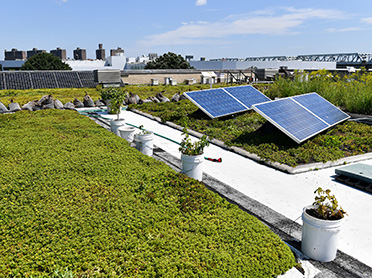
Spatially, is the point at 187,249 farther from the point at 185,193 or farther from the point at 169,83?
the point at 169,83

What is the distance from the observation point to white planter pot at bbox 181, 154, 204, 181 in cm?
685

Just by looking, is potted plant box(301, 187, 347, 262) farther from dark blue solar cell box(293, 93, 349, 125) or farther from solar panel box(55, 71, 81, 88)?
solar panel box(55, 71, 81, 88)

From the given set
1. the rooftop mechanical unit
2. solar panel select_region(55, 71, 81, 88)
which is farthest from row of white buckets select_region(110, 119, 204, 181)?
solar panel select_region(55, 71, 81, 88)

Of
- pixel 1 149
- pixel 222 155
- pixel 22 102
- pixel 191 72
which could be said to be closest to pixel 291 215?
pixel 222 155

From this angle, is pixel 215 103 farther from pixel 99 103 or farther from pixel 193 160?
pixel 99 103

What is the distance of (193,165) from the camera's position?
22.6ft

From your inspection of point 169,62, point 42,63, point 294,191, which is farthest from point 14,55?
point 294,191

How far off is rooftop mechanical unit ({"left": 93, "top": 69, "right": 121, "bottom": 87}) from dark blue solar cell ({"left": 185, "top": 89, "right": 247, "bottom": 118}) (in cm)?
1128

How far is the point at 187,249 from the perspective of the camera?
13.0 ft

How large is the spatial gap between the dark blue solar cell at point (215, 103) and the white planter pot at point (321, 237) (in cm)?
831

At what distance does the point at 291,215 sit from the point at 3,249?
4.62 metres

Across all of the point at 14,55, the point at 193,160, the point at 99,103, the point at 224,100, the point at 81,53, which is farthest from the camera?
the point at 81,53

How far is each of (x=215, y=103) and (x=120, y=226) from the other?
9.78 metres

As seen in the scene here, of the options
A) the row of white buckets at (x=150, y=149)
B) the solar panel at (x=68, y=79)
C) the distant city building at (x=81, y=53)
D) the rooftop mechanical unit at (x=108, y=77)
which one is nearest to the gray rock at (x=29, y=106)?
the rooftop mechanical unit at (x=108, y=77)
